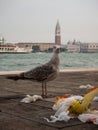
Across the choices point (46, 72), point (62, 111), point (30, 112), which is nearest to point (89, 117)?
point (62, 111)

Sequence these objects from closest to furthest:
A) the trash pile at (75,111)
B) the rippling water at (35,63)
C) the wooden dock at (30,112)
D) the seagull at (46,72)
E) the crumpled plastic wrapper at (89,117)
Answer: the wooden dock at (30,112)
the crumpled plastic wrapper at (89,117)
the trash pile at (75,111)
the seagull at (46,72)
the rippling water at (35,63)

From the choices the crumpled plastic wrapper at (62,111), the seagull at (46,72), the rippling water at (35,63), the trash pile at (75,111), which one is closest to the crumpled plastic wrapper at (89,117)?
the trash pile at (75,111)

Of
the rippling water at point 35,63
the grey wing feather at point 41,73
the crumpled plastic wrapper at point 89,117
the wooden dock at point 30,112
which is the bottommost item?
the rippling water at point 35,63

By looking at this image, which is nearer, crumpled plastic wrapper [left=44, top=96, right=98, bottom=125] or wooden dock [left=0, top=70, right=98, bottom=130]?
wooden dock [left=0, top=70, right=98, bottom=130]

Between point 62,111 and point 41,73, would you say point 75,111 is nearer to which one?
point 62,111

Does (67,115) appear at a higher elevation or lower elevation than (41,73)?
lower

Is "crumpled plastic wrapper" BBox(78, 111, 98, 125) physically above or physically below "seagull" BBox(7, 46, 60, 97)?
below

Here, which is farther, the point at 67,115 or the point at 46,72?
the point at 46,72

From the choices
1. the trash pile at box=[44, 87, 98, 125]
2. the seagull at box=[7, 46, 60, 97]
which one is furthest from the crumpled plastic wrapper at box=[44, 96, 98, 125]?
the seagull at box=[7, 46, 60, 97]

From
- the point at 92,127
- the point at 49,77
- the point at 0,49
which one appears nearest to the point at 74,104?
the point at 92,127

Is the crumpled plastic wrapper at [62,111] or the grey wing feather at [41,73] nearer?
the crumpled plastic wrapper at [62,111]

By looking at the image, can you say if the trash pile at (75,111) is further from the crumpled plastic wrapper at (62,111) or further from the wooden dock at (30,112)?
the wooden dock at (30,112)

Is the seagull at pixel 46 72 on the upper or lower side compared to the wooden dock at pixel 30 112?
upper

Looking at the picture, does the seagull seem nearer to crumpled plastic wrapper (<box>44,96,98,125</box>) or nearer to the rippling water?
crumpled plastic wrapper (<box>44,96,98,125</box>)
